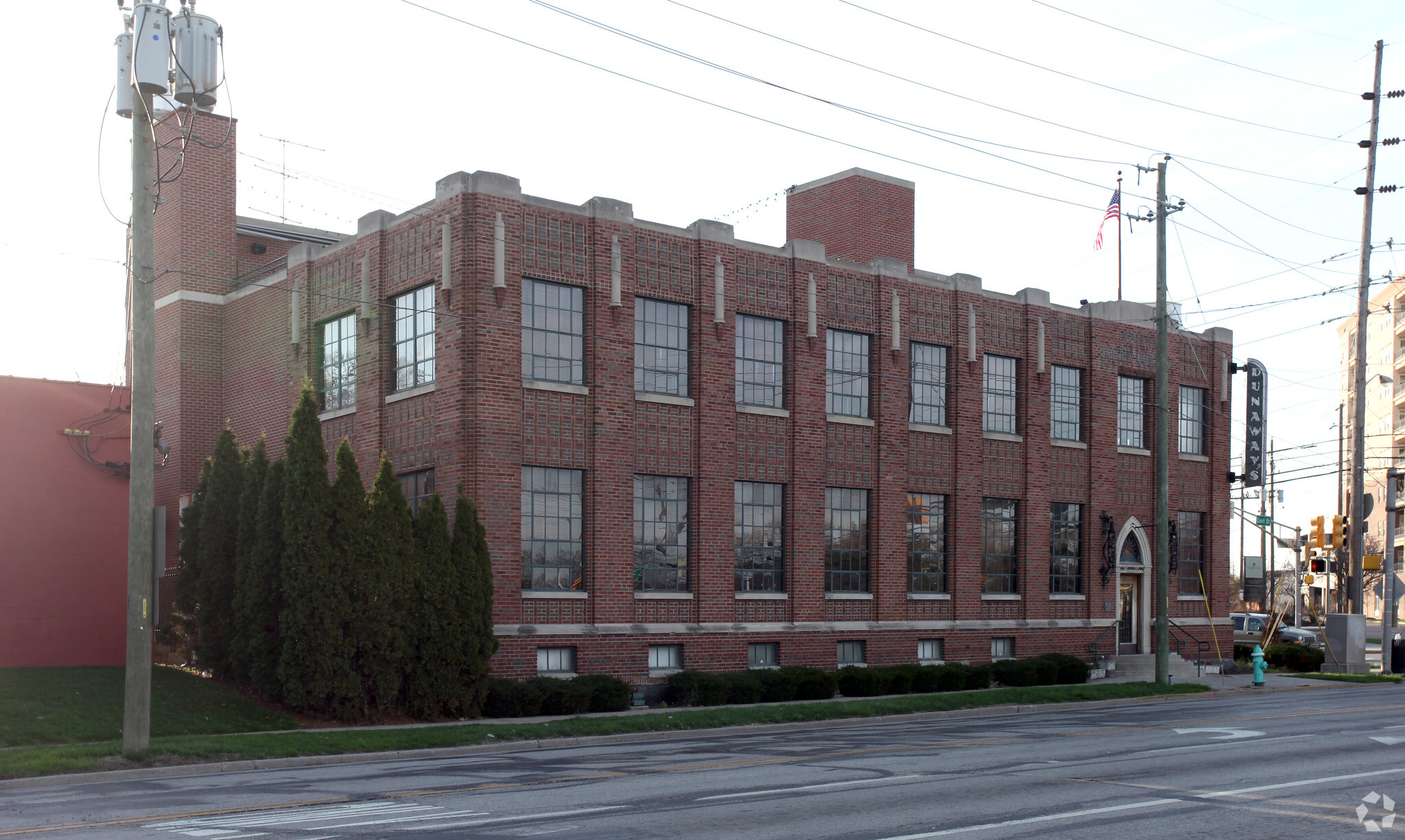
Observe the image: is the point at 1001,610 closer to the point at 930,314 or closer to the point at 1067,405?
the point at 1067,405

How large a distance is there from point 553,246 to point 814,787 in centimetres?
1414

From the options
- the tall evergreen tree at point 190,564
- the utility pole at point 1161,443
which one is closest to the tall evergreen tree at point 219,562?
the tall evergreen tree at point 190,564

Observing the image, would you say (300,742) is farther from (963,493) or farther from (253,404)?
(963,493)

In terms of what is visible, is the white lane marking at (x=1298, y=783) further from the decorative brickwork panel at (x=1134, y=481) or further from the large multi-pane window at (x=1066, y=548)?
the decorative brickwork panel at (x=1134, y=481)

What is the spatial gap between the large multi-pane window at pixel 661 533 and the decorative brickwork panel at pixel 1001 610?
8976 millimetres

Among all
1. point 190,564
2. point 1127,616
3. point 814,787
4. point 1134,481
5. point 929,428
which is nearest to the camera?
point 814,787

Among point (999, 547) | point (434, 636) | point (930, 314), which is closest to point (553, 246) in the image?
point (434, 636)

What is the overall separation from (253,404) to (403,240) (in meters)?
6.87

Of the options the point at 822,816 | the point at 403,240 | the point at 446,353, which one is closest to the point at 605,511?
the point at 446,353

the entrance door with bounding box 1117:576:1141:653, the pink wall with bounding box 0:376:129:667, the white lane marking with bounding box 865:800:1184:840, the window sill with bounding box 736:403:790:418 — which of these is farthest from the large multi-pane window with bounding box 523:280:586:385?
the entrance door with bounding box 1117:576:1141:653

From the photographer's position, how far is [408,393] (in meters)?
24.8

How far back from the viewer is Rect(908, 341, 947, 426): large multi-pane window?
30.1m

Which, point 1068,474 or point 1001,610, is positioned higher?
point 1068,474

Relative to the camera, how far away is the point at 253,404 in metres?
29.2
